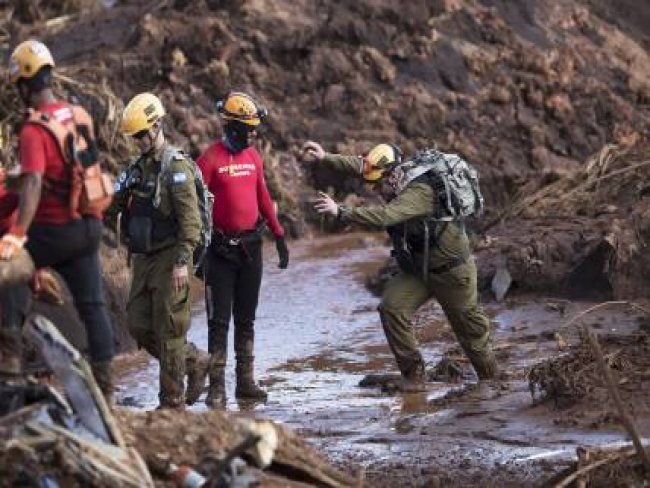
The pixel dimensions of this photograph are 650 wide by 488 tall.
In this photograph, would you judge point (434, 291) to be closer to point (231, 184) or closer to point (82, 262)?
point (231, 184)

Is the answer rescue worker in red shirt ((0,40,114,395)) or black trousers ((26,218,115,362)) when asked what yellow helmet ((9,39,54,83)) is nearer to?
rescue worker in red shirt ((0,40,114,395))

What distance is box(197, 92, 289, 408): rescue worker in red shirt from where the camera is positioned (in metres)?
A: 11.9

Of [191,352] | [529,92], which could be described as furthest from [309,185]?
[191,352]

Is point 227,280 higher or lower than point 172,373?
higher

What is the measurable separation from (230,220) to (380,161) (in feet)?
3.72

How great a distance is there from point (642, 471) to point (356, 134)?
47.2 ft

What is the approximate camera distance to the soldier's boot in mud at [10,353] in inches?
312

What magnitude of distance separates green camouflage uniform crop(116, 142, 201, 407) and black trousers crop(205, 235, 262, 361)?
82 centimetres

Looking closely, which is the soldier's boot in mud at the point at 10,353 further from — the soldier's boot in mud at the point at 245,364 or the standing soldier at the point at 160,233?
the soldier's boot in mud at the point at 245,364

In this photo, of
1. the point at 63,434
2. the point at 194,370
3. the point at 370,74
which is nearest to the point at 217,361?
the point at 194,370

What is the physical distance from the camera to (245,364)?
40.1 ft

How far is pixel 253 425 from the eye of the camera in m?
7.52

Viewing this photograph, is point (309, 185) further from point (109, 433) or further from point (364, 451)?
point (109, 433)

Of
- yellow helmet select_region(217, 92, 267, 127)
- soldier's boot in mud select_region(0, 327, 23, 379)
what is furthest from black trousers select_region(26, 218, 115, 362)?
yellow helmet select_region(217, 92, 267, 127)
